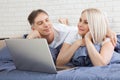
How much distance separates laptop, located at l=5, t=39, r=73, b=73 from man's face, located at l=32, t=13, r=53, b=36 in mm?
514

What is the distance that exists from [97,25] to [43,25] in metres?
0.46

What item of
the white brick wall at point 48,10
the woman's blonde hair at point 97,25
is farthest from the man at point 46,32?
the white brick wall at point 48,10

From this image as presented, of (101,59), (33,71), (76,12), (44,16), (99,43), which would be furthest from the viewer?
(76,12)

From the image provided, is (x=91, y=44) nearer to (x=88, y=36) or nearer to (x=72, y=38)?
(x=88, y=36)

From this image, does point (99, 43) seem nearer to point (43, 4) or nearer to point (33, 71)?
point (33, 71)

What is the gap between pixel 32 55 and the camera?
132 cm

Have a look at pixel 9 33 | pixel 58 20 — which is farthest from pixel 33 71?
pixel 9 33

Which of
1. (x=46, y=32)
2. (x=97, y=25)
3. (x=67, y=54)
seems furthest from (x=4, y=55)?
(x=97, y=25)

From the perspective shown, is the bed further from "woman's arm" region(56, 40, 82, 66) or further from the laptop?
"woman's arm" region(56, 40, 82, 66)

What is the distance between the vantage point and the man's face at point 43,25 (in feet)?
6.20

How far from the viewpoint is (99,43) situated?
1.68 meters

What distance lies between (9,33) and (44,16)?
2.64ft

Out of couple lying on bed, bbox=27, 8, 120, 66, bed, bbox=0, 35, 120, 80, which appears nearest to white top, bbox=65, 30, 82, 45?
couple lying on bed, bbox=27, 8, 120, 66

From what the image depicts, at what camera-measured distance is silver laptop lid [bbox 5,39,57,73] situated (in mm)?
1254
